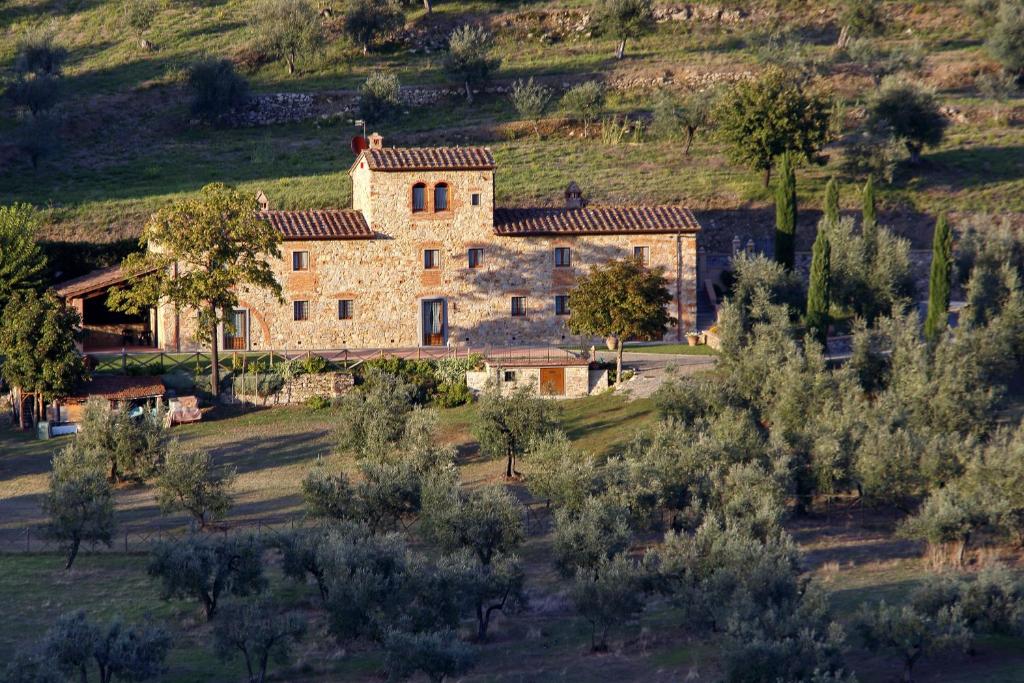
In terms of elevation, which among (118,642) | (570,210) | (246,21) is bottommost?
(118,642)

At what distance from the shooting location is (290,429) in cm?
5147

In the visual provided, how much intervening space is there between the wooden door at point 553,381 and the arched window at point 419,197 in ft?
29.4

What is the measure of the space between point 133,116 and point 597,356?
41.5 m

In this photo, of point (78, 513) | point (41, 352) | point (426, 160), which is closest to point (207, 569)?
point (78, 513)

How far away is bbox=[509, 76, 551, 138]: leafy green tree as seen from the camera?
83.4m

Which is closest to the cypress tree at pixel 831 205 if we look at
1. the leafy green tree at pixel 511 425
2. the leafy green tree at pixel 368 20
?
the leafy green tree at pixel 511 425

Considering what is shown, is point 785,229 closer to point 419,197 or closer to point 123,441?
point 419,197

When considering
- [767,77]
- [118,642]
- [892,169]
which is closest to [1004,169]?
[892,169]

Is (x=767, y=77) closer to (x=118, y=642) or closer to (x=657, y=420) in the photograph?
(x=657, y=420)

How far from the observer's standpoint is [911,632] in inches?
1216

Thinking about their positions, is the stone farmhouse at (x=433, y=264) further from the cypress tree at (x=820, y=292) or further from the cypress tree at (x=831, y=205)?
the cypress tree at (x=831, y=205)

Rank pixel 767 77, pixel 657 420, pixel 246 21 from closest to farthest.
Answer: pixel 657 420, pixel 767 77, pixel 246 21

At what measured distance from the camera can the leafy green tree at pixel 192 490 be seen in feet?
137

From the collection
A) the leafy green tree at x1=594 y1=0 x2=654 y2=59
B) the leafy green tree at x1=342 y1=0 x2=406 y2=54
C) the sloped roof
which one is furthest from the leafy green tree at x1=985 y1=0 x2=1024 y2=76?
the sloped roof
